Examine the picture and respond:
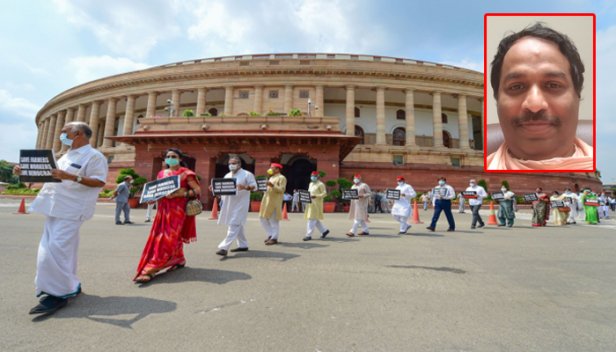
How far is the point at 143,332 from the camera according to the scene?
2309mm

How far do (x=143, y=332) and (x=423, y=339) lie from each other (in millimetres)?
2242

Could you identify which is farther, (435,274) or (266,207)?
(266,207)

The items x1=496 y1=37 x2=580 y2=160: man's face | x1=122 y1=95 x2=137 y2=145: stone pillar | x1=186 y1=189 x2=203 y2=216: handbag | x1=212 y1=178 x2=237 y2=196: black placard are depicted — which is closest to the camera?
x1=186 y1=189 x2=203 y2=216: handbag

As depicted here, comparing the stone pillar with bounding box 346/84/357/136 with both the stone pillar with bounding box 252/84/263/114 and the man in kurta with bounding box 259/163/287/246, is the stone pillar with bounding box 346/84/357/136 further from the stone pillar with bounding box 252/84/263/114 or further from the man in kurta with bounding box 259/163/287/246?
the man in kurta with bounding box 259/163/287/246

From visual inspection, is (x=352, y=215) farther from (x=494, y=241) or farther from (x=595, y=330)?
(x=595, y=330)

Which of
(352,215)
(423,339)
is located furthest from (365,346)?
(352,215)

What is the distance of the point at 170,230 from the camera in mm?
3855

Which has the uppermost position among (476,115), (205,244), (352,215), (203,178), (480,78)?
(480,78)

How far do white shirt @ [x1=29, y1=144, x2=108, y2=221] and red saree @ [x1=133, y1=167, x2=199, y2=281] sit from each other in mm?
846

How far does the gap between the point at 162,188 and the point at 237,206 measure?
1.86 m

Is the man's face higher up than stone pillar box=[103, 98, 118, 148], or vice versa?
stone pillar box=[103, 98, 118, 148]

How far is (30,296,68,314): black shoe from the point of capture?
2.60m

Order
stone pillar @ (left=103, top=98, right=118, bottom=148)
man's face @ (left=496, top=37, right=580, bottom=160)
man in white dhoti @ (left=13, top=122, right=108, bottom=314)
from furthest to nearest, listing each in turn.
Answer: stone pillar @ (left=103, top=98, right=118, bottom=148), man's face @ (left=496, top=37, right=580, bottom=160), man in white dhoti @ (left=13, top=122, right=108, bottom=314)

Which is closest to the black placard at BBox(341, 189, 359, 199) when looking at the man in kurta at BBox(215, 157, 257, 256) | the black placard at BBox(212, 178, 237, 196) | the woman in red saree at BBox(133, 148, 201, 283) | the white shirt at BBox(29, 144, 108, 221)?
the man in kurta at BBox(215, 157, 257, 256)
